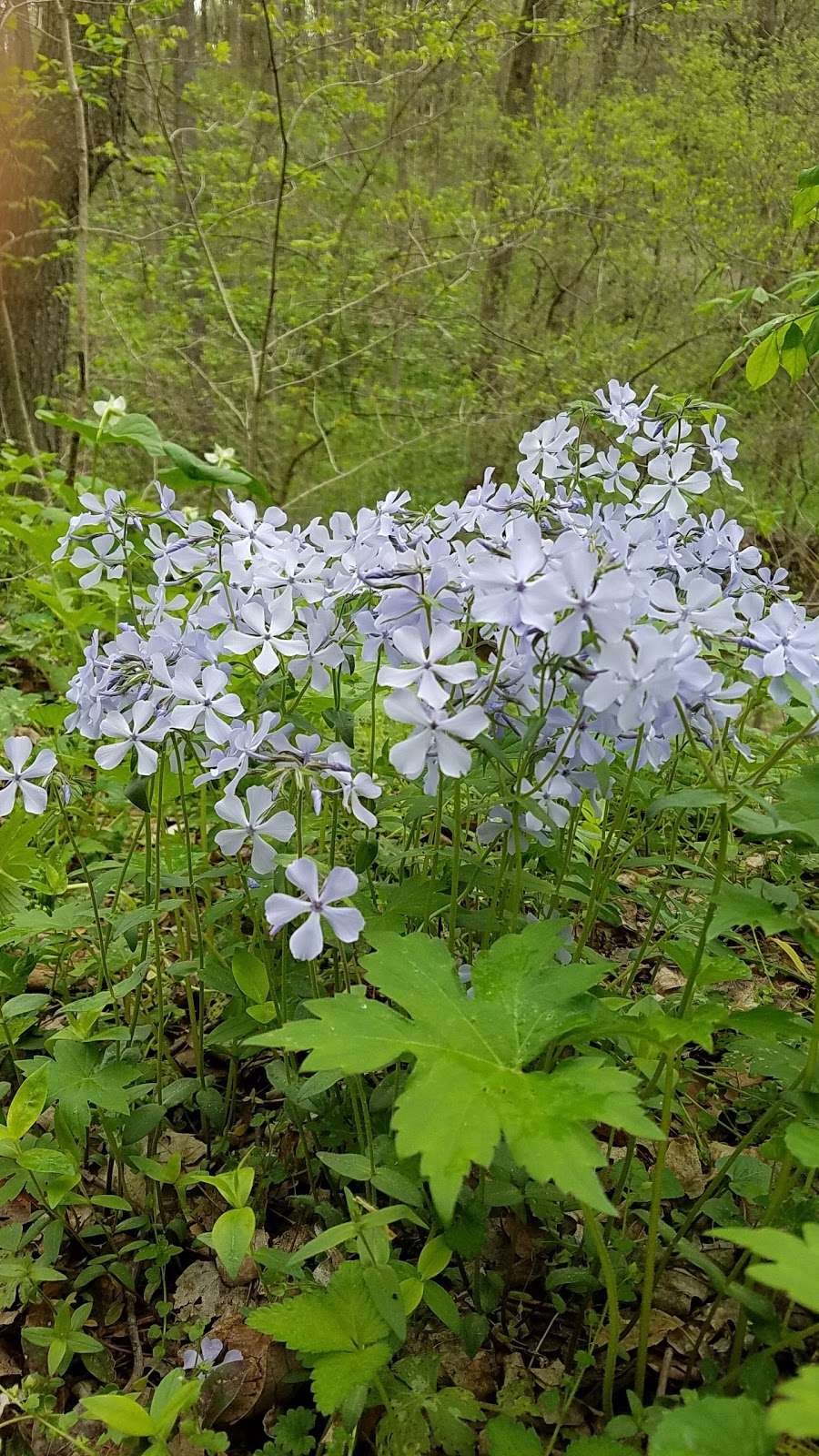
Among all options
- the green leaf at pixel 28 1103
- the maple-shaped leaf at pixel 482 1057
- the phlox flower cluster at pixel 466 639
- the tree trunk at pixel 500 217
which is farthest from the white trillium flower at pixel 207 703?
the tree trunk at pixel 500 217

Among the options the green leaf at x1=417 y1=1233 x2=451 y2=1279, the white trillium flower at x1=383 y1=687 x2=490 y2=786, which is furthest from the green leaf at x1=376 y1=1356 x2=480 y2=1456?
the white trillium flower at x1=383 y1=687 x2=490 y2=786

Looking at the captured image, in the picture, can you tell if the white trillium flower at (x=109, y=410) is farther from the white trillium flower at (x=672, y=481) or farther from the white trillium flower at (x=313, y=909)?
the white trillium flower at (x=313, y=909)

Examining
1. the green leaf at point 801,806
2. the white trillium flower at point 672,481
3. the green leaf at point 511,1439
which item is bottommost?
the green leaf at point 511,1439

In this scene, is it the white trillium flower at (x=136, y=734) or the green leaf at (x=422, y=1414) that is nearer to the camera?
the green leaf at (x=422, y=1414)

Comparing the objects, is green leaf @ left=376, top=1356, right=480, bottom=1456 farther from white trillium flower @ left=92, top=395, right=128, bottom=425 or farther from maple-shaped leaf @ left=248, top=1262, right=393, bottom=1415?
white trillium flower @ left=92, top=395, right=128, bottom=425

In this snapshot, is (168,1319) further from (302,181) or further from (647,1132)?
(302,181)

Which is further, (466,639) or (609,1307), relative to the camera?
(466,639)

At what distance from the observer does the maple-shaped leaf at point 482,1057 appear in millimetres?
1056

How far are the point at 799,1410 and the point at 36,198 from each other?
7508 mm

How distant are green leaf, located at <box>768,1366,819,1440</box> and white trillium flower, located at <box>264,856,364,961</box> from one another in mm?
719

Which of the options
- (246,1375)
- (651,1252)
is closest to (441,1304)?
(651,1252)

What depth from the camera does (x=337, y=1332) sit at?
4.27 feet

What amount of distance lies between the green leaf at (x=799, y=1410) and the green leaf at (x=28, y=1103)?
1.22 metres

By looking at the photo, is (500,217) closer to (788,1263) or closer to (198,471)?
(198,471)
